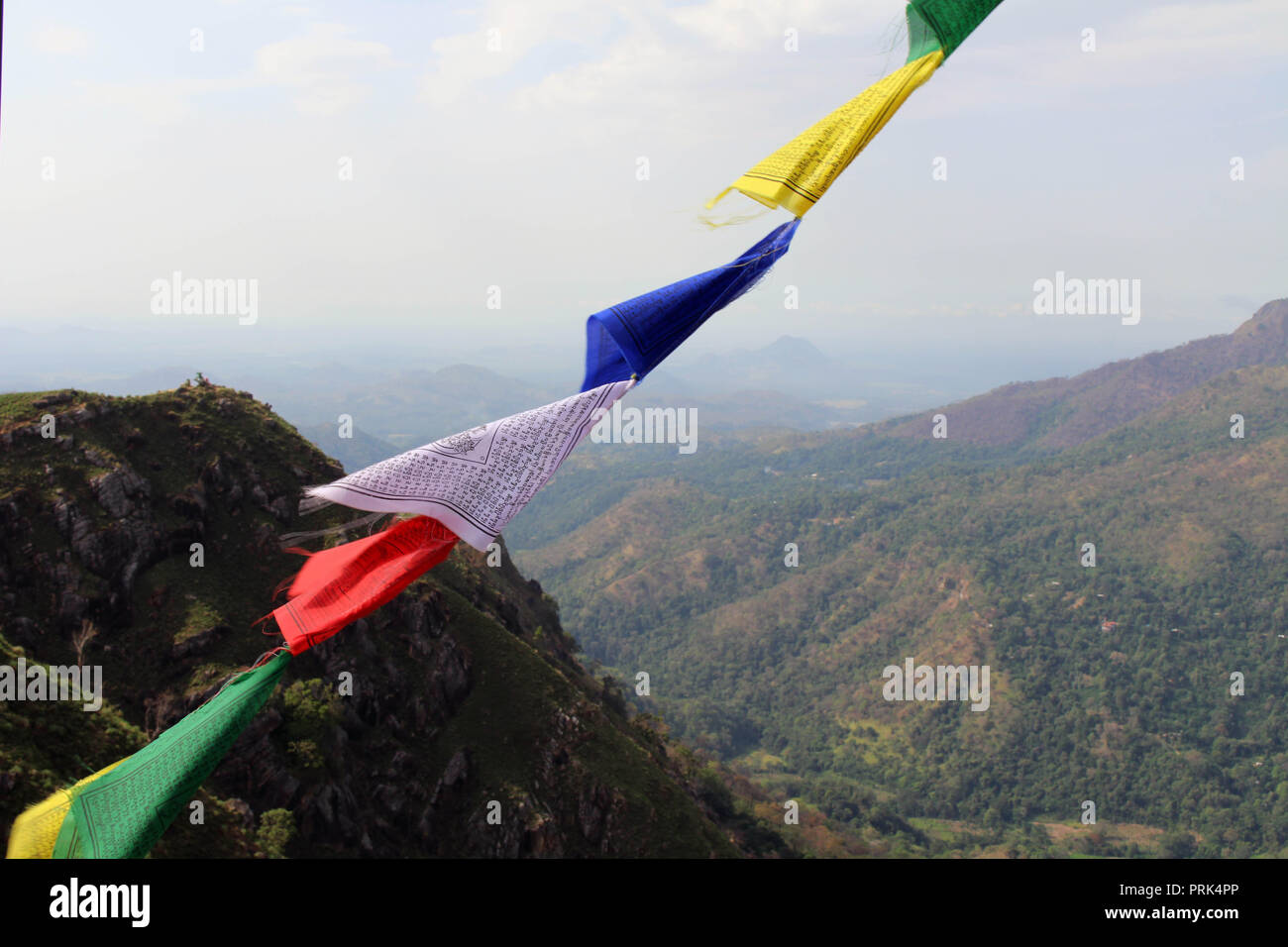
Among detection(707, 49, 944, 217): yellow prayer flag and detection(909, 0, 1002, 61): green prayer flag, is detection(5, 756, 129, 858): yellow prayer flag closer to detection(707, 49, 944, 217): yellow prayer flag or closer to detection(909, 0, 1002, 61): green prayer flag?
detection(707, 49, 944, 217): yellow prayer flag

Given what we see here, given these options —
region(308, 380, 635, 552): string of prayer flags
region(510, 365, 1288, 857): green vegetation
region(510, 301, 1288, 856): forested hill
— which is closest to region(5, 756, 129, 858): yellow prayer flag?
region(308, 380, 635, 552): string of prayer flags

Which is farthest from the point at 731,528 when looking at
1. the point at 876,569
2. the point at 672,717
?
the point at 672,717

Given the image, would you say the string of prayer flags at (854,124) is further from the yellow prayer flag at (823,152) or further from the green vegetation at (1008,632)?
the green vegetation at (1008,632)

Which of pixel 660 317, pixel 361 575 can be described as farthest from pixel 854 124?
pixel 361 575

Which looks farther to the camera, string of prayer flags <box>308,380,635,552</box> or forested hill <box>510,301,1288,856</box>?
forested hill <box>510,301,1288,856</box>

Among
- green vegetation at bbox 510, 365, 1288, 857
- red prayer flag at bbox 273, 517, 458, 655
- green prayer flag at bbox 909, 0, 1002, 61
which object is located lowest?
green vegetation at bbox 510, 365, 1288, 857

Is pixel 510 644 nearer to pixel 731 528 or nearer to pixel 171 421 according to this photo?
pixel 171 421
